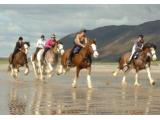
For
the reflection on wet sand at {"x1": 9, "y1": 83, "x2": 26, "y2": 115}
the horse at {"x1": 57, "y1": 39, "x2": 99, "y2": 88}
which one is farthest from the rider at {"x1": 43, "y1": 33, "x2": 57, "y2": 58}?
the reflection on wet sand at {"x1": 9, "y1": 83, "x2": 26, "y2": 115}

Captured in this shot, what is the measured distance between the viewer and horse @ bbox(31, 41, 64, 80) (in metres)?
30.7

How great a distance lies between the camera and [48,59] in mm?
31688

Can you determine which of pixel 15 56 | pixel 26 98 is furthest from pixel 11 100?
pixel 15 56

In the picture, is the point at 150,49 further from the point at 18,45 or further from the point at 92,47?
the point at 18,45

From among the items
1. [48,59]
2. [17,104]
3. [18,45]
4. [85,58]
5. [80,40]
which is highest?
[80,40]

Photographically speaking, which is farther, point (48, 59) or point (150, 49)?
point (48, 59)

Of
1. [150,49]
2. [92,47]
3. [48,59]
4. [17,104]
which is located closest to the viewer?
[17,104]

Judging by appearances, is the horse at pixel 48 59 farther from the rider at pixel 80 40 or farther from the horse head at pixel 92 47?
the horse head at pixel 92 47

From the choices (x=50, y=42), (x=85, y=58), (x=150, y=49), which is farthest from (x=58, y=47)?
(x=85, y=58)

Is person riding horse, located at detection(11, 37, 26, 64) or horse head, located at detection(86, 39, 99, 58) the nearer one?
horse head, located at detection(86, 39, 99, 58)

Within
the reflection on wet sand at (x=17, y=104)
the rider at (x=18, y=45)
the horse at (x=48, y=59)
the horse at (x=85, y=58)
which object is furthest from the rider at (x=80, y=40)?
the rider at (x=18, y=45)

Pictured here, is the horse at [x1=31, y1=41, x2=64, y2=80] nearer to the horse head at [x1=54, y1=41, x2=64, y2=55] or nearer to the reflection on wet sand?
the horse head at [x1=54, y1=41, x2=64, y2=55]

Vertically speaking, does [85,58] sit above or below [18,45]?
below

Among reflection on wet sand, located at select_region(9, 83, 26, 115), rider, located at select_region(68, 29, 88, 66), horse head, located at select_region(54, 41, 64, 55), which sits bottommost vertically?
reflection on wet sand, located at select_region(9, 83, 26, 115)
